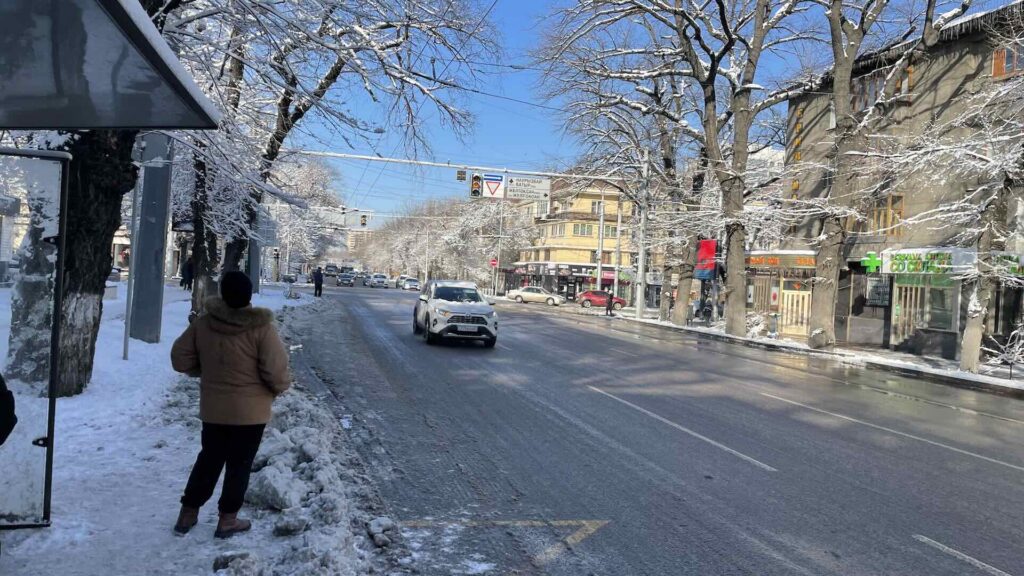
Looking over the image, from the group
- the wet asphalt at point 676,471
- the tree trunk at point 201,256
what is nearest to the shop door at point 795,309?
the wet asphalt at point 676,471

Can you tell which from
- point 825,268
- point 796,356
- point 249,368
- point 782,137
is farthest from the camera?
point 782,137

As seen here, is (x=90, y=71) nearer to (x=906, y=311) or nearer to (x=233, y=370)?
(x=233, y=370)

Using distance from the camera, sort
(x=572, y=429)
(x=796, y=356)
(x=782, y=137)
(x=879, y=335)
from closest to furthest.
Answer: (x=572, y=429) < (x=796, y=356) < (x=879, y=335) < (x=782, y=137)

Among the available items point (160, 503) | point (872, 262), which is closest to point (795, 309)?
point (872, 262)

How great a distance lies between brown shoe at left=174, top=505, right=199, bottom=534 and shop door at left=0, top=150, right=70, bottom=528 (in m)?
0.70

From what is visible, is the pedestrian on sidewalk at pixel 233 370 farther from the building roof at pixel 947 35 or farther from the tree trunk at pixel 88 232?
the building roof at pixel 947 35

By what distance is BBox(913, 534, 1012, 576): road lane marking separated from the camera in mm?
4848

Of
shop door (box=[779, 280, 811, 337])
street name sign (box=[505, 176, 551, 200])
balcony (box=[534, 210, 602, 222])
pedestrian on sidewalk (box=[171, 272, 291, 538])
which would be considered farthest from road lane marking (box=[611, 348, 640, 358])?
balcony (box=[534, 210, 602, 222])

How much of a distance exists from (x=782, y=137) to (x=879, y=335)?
13173mm

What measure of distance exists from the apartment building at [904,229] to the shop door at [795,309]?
4cm

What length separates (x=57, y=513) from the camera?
4.58 metres

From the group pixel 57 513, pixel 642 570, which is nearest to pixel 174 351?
pixel 57 513

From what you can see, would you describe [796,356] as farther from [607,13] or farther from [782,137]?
[782,137]

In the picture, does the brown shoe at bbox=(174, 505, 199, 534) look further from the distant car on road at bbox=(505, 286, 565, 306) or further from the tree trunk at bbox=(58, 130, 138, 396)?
the distant car on road at bbox=(505, 286, 565, 306)
